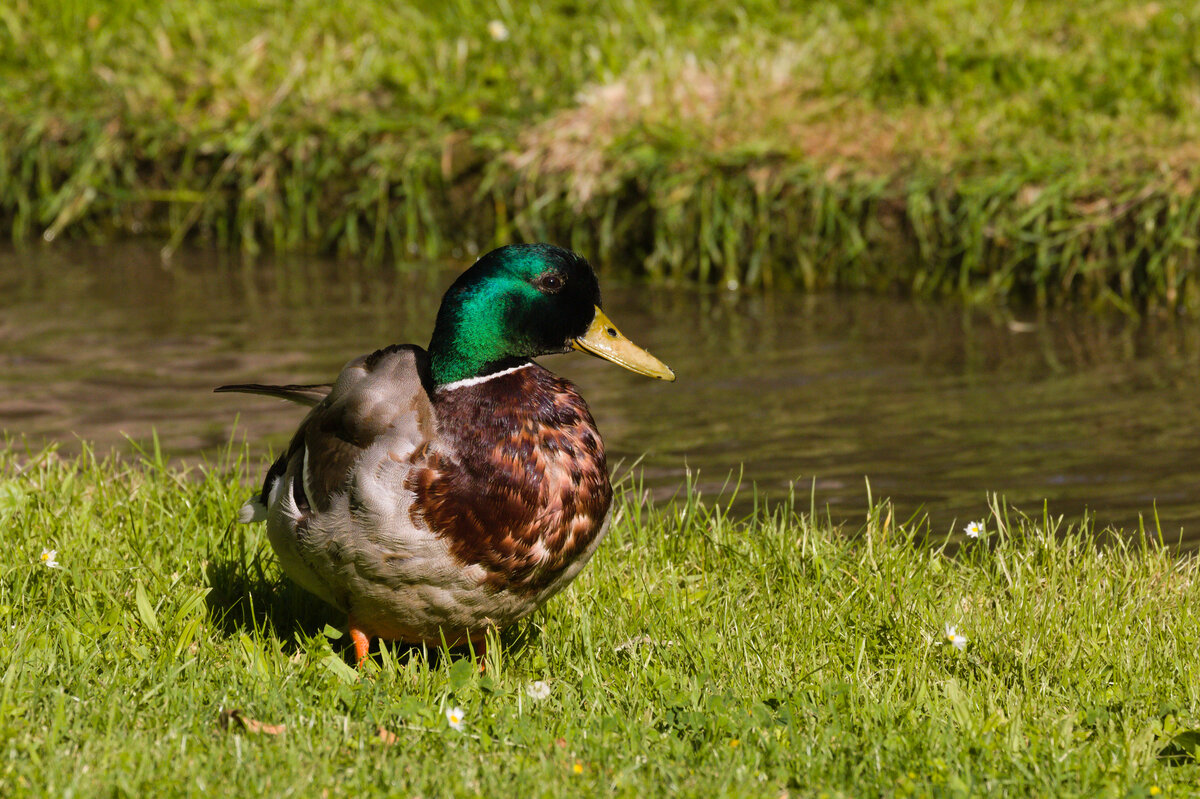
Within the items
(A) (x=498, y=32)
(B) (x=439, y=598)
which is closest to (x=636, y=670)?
(B) (x=439, y=598)

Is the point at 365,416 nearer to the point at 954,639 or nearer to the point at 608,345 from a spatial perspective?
the point at 608,345

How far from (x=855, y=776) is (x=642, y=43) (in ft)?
22.1

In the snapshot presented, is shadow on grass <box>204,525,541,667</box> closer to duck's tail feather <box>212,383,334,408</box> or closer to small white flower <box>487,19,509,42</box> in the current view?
duck's tail feather <box>212,383,334,408</box>

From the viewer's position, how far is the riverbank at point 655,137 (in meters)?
6.99

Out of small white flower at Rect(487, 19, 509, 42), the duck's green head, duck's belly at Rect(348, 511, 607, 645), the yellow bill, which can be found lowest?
duck's belly at Rect(348, 511, 607, 645)

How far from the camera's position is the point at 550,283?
329cm

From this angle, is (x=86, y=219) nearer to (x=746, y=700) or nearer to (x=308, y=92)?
(x=308, y=92)

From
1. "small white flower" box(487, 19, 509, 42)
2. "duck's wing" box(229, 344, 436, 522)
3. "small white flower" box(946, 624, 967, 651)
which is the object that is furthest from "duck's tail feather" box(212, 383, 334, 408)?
"small white flower" box(487, 19, 509, 42)

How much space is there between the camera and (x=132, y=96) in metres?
8.62

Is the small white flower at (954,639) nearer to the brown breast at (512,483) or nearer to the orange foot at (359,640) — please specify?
the brown breast at (512,483)

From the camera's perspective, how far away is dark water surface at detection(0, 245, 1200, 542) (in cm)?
505

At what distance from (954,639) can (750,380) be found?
302 centimetres

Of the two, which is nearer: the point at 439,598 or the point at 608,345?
the point at 439,598

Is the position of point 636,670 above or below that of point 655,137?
below
